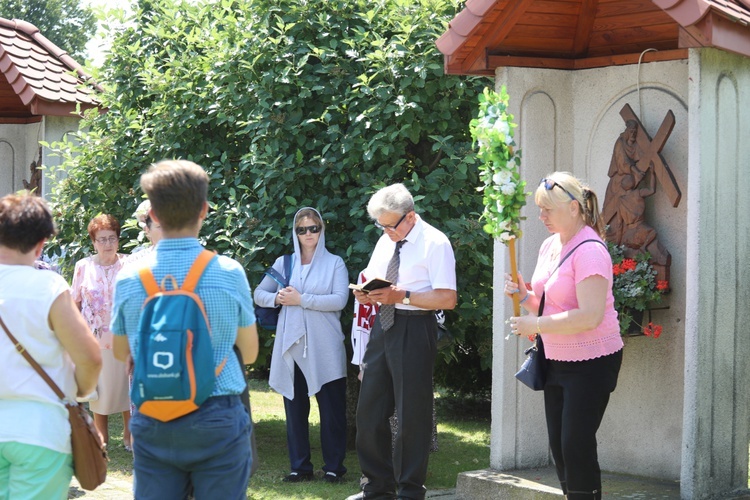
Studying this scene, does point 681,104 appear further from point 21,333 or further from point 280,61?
point 21,333

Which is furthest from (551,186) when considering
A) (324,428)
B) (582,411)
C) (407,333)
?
(324,428)

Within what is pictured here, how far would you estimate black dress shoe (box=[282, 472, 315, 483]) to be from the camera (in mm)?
7781

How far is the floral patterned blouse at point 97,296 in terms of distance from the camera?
850cm

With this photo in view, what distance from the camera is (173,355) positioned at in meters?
3.65

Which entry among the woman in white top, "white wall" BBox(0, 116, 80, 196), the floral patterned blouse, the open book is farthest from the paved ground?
"white wall" BBox(0, 116, 80, 196)

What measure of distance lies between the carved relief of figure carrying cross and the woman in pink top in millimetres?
1308

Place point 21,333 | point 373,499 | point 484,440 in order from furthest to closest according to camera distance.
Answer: point 484,440, point 373,499, point 21,333

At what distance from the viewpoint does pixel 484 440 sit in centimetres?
997

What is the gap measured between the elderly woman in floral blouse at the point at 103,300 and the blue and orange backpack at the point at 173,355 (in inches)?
193

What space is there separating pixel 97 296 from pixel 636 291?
433 cm

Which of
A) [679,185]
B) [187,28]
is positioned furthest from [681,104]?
[187,28]

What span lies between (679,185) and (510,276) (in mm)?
1717

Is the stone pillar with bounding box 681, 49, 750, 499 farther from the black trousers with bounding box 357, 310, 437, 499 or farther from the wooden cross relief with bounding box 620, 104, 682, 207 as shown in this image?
the black trousers with bounding box 357, 310, 437, 499

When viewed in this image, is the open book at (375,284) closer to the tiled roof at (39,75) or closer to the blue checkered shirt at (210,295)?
the blue checkered shirt at (210,295)
